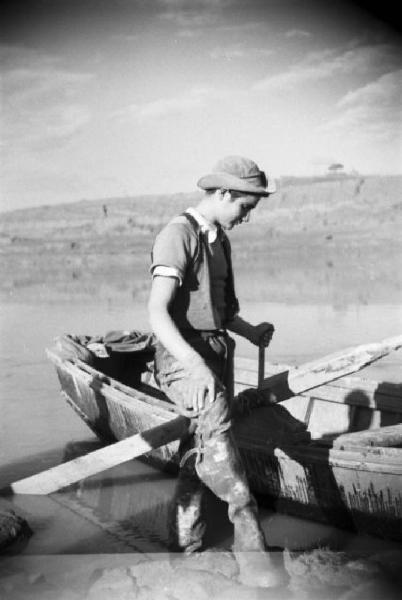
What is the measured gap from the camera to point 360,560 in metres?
3.41

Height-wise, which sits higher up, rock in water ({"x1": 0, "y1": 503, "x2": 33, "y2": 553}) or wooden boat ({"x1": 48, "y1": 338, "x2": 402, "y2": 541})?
wooden boat ({"x1": 48, "y1": 338, "x2": 402, "y2": 541})

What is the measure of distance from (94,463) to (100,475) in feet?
5.43

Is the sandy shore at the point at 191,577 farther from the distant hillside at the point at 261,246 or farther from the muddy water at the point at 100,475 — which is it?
the distant hillside at the point at 261,246

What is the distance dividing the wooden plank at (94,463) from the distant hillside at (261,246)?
11.2m

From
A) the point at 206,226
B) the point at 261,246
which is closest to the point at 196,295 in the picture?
the point at 206,226

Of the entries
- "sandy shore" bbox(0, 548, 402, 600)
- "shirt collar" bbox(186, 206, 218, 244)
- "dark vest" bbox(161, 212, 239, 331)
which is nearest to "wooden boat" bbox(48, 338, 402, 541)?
"sandy shore" bbox(0, 548, 402, 600)

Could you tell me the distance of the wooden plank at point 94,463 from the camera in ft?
11.4

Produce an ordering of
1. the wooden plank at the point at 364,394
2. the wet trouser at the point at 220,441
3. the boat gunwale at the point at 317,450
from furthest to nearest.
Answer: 1. the wooden plank at the point at 364,394
2. the boat gunwale at the point at 317,450
3. the wet trouser at the point at 220,441

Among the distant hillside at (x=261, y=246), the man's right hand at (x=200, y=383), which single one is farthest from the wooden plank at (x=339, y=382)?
the distant hillside at (x=261, y=246)

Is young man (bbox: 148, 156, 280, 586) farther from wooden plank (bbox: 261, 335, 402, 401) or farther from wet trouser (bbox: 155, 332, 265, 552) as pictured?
wooden plank (bbox: 261, 335, 402, 401)

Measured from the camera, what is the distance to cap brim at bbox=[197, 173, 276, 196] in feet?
9.93

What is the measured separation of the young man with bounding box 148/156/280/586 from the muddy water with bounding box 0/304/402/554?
89 centimetres

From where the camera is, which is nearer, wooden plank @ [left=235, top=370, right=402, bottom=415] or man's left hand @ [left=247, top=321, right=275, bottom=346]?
man's left hand @ [left=247, top=321, right=275, bottom=346]

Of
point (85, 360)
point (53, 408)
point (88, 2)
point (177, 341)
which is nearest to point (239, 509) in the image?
point (177, 341)
